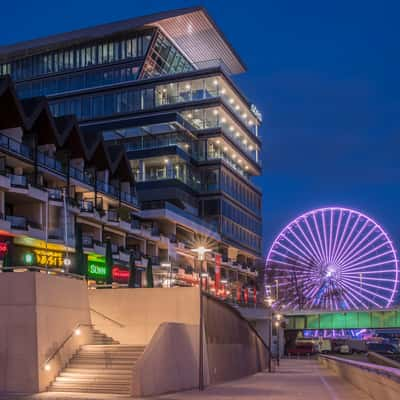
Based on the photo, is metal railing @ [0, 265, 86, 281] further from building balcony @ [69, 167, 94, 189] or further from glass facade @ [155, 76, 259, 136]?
glass facade @ [155, 76, 259, 136]

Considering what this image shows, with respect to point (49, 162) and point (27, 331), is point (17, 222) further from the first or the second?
point (27, 331)

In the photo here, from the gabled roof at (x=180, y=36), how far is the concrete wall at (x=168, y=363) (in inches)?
3473

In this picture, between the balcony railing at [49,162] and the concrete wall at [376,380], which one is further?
the balcony railing at [49,162]

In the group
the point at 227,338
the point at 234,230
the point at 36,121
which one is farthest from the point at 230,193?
the point at 227,338

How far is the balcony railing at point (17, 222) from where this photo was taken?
58.1 meters

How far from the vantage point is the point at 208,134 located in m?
112

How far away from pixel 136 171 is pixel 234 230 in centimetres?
1900

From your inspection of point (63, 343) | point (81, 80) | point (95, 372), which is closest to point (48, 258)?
point (63, 343)

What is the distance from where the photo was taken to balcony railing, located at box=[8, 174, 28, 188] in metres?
58.5

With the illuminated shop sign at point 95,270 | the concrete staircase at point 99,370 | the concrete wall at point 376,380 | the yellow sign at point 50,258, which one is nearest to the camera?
the concrete wall at point 376,380

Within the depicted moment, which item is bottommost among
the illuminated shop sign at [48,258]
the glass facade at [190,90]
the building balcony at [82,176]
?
the illuminated shop sign at [48,258]

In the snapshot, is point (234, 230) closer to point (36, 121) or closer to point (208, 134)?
point (208, 134)

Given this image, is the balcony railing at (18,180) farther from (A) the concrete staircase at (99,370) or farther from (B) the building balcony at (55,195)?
(A) the concrete staircase at (99,370)

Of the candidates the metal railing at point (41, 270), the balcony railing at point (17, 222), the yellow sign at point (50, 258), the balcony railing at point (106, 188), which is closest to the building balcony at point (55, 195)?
the balcony railing at point (17, 222)
